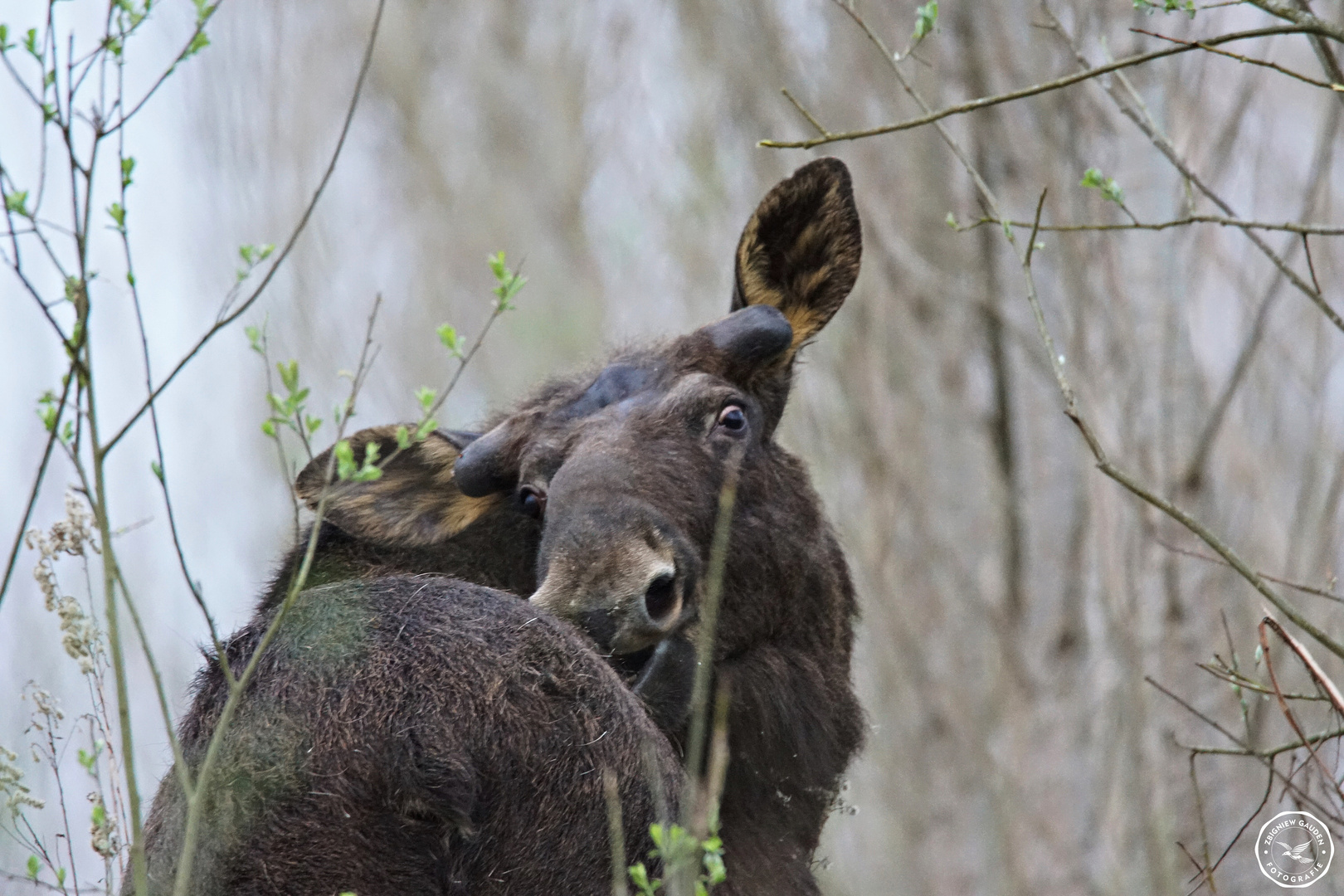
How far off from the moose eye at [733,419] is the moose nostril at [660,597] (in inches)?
32.0

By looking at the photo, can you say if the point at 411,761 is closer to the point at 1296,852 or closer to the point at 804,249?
the point at 804,249

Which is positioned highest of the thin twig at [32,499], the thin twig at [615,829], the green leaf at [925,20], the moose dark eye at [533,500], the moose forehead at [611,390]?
the green leaf at [925,20]

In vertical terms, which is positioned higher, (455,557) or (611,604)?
(455,557)

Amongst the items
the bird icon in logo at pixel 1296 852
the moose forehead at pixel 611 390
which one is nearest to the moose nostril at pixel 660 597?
the moose forehead at pixel 611 390

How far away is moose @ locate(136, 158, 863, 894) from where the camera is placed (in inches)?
128

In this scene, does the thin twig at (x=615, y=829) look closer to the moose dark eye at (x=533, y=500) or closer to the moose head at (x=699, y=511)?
the moose head at (x=699, y=511)

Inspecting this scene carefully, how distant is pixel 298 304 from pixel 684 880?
11.4 metres

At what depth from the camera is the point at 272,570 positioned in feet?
15.1

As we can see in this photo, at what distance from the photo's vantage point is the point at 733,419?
4648 mm

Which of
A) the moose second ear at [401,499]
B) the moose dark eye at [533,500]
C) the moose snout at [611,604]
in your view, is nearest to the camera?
the moose snout at [611,604]

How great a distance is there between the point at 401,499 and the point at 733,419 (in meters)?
1.08

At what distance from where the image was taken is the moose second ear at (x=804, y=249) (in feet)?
16.9

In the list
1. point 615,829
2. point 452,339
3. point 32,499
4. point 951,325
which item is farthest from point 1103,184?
point 951,325

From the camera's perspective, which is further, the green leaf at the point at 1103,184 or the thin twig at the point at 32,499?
the green leaf at the point at 1103,184
